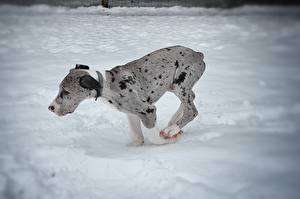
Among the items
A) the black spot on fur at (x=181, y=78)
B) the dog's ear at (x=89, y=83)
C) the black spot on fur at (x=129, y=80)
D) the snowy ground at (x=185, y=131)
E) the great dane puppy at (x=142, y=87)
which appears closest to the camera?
the snowy ground at (x=185, y=131)

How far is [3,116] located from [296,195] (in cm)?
328

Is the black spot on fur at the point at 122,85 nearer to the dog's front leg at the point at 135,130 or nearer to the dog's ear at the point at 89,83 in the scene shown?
the dog's ear at the point at 89,83

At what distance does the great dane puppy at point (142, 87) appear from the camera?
3.00 m

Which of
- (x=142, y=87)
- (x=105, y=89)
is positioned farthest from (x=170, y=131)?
(x=105, y=89)

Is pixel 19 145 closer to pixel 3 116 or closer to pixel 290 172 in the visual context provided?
pixel 3 116

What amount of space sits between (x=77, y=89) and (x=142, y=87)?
0.61 m

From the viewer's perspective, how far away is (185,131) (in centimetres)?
368

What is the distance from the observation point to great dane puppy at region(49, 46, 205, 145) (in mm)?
2998

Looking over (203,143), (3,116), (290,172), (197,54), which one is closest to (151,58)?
(197,54)

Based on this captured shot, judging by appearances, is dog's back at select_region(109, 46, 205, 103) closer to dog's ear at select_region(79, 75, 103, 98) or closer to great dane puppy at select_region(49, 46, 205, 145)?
great dane puppy at select_region(49, 46, 205, 145)

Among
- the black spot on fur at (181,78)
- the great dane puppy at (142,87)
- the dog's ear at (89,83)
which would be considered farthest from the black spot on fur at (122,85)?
the black spot on fur at (181,78)

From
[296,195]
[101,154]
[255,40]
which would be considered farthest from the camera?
[255,40]

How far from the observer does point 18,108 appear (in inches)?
170

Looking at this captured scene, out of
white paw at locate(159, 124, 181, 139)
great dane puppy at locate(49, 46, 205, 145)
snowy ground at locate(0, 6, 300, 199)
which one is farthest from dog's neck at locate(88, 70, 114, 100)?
white paw at locate(159, 124, 181, 139)
